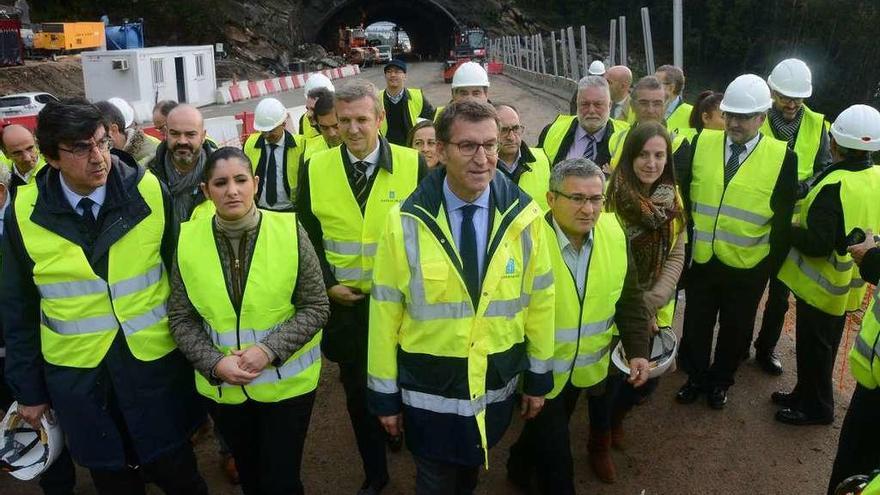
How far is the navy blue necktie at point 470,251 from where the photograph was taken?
2.67 m

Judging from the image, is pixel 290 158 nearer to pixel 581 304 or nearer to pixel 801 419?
pixel 581 304

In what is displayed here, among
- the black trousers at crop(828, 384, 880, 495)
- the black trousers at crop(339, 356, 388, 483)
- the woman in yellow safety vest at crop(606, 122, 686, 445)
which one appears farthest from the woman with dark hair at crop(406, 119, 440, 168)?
the black trousers at crop(828, 384, 880, 495)

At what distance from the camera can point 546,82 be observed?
2692 cm

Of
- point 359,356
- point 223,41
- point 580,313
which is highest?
point 223,41

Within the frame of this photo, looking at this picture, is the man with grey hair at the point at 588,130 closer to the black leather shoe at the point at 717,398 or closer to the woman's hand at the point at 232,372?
the black leather shoe at the point at 717,398

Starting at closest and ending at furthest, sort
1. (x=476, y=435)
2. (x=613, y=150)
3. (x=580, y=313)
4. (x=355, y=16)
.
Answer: (x=476, y=435) → (x=580, y=313) → (x=613, y=150) → (x=355, y=16)

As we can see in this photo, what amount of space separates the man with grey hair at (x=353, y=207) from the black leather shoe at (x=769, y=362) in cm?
329

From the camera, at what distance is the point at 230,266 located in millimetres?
2871

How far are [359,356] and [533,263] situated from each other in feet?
4.09

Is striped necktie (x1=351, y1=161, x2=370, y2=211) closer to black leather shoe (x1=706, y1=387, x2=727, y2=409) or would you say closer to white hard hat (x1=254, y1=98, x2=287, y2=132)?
white hard hat (x1=254, y1=98, x2=287, y2=132)

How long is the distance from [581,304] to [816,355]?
210 cm

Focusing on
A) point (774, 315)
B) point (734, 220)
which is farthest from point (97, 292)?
point (774, 315)

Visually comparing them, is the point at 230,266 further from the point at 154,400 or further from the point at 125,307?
Answer: the point at 154,400

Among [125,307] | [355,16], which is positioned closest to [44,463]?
[125,307]
